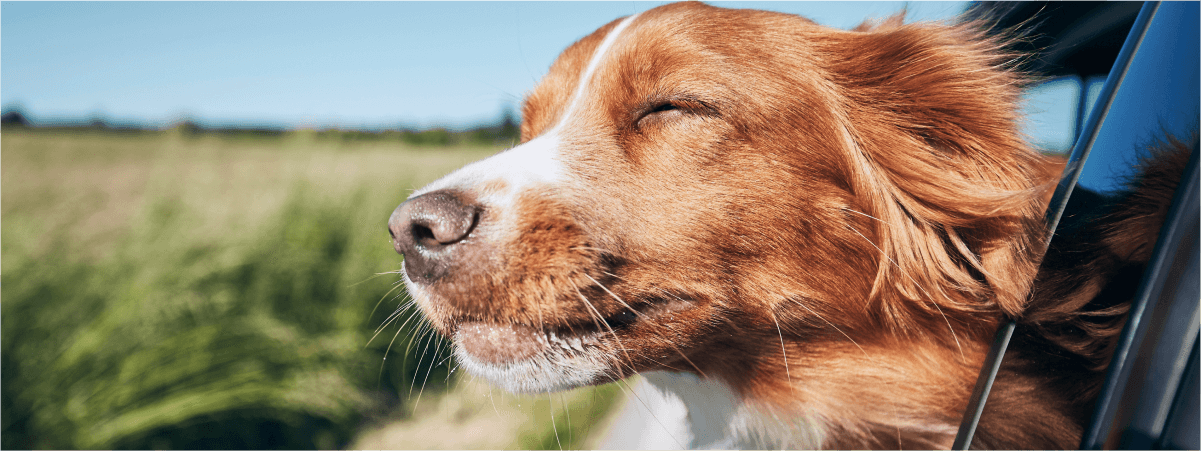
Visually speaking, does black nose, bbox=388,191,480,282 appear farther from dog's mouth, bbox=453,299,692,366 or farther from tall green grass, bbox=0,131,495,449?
tall green grass, bbox=0,131,495,449

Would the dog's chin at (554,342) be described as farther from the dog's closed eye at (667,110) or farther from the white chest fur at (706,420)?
the dog's closed eye at (667,110)

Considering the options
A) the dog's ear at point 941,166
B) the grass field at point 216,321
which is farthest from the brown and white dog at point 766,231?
the grass field at point 216,321

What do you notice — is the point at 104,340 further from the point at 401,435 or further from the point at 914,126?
the point at 914,126

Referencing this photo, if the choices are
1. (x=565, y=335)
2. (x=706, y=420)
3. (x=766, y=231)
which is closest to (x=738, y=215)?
(x=766, y=231)

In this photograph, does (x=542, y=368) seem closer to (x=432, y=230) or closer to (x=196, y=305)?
(x=432, y=230)

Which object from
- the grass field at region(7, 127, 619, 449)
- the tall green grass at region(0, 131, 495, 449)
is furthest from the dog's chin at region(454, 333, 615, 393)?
the tall green grass at region(0, 131, 495, 449)

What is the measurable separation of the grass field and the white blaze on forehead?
0.46m

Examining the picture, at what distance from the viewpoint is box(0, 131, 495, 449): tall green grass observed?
9.53 ft

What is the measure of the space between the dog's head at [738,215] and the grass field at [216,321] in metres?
0.44

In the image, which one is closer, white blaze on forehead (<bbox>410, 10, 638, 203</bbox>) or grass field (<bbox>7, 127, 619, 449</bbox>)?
white blaze on forehead (<bbox>410, 10, 638, 203</bbox>)

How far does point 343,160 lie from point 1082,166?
5.30m

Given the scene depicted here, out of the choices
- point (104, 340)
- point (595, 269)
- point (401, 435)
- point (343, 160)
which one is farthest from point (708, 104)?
point (343, 160)

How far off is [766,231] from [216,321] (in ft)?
10.8

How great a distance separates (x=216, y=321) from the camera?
3.50 m
